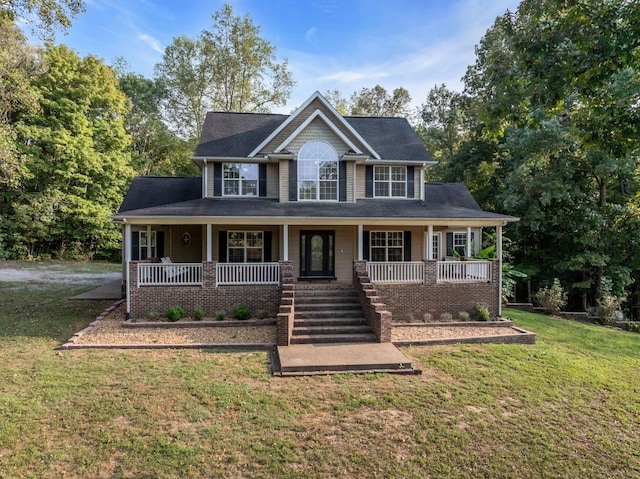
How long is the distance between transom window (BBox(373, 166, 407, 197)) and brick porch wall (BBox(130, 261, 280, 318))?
249 inches

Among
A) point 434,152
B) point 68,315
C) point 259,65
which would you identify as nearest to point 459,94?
point 434,152

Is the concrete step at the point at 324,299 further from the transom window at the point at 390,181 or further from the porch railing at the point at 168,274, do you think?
the transom window at the point at 390,181

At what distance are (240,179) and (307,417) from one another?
10658 millimetres

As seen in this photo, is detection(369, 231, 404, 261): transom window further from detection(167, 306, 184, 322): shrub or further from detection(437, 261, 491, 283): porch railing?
detection(167, 306, 184, 322): shrub

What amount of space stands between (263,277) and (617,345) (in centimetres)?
1042

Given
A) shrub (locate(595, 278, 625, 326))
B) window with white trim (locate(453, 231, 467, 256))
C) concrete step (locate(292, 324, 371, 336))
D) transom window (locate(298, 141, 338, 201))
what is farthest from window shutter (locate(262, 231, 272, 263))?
shrub (locate(595, 278, 625, 326))

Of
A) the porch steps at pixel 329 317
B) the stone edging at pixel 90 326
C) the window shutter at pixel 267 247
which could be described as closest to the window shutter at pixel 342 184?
the window shutter at pixel 267 247

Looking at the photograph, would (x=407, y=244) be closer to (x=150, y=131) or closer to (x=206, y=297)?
(x=206, y=297)

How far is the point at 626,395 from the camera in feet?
21.2

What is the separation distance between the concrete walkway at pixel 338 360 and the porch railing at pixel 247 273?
3398mm

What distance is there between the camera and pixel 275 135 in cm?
1390

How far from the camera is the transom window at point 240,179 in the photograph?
1422cm

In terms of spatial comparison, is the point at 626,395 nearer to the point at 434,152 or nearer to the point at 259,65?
the point at 434,152

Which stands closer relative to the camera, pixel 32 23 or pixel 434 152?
pixel 32 23
